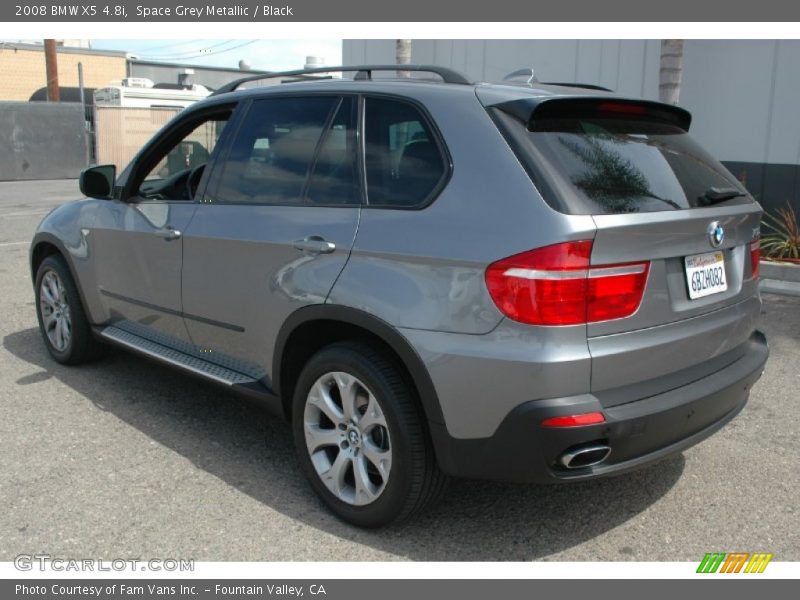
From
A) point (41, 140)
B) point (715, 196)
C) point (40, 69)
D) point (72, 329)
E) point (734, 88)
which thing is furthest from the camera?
point (40, 69)

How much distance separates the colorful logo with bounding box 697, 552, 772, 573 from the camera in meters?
3.01

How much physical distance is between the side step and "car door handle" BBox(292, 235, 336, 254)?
75 centimetres

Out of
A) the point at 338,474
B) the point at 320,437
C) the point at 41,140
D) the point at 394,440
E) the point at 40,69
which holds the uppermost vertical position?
the point at 40,69

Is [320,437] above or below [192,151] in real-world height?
below

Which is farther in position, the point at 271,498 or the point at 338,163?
the point at 271,498

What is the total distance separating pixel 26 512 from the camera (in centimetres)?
336

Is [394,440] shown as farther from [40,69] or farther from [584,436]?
[40,69]

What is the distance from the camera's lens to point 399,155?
3195 mm

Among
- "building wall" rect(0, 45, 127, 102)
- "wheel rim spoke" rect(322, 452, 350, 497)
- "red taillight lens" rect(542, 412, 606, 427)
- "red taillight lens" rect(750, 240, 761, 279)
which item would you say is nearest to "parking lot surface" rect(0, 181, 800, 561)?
"wheel rim spoke" rect(322, 452, 350, 497)

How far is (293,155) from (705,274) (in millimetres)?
1893

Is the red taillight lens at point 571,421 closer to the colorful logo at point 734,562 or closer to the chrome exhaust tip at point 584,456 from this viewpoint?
the chrome exhaust tip at point 584,456

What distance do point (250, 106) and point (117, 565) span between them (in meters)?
2.25

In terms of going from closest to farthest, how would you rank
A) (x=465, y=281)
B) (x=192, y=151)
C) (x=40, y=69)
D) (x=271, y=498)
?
(x=465, y=281) → (x=271, y=498) → (x=192, y=151) → (x=40, y=69)

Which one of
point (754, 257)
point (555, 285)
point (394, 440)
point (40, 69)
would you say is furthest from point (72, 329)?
point (40, 69)
